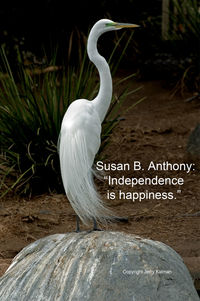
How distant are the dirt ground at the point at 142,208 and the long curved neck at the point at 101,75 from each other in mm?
1209

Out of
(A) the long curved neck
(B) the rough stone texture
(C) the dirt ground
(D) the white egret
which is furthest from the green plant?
(B) the rough stone texture

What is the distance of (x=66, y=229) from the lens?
17.8 ft

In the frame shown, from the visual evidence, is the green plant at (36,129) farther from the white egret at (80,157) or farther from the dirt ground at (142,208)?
the white egret at (80,157)

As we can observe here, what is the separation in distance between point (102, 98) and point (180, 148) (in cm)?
280

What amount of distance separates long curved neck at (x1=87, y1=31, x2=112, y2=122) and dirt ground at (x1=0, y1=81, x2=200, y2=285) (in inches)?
47.6

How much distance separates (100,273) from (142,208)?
2.38 m

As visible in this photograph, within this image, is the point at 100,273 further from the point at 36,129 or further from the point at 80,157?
the point at 36,129

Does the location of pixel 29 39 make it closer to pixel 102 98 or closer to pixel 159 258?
pixel 102 98

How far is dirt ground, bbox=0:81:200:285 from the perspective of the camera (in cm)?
520

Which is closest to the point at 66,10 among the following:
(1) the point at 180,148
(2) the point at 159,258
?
(1) the point at 180,148

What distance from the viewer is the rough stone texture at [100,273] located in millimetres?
3461

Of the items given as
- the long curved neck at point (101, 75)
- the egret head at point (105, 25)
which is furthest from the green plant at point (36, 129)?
the egret head at point (105, 25)

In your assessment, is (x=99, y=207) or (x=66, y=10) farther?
(x=66, y=10)

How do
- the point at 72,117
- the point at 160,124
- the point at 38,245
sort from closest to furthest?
the point at 38,245, the point at 72,117, the point at 160,124
